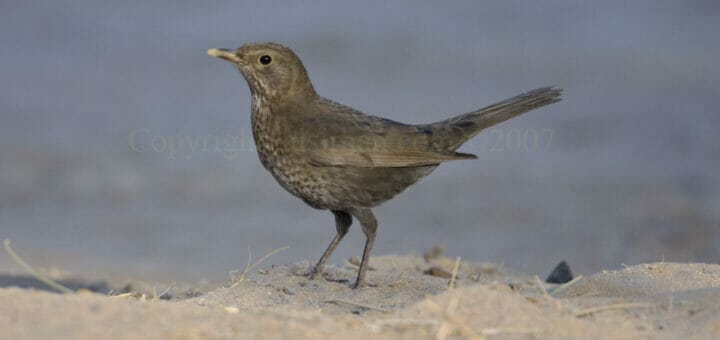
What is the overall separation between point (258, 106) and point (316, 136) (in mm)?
501

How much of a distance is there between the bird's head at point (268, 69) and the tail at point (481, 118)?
94 cm

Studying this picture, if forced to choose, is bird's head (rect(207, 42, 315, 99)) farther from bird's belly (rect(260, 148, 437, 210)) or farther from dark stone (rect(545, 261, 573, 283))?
dark stone (rect(545, 261, 573, 283))

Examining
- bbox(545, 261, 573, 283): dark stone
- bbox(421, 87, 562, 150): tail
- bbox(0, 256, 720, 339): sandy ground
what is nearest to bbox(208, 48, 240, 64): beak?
bbox(421, 87, 562, 150): tail

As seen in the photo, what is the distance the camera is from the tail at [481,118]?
7242 mm

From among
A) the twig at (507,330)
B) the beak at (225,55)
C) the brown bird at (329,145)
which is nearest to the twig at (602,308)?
the twig at (507,330)

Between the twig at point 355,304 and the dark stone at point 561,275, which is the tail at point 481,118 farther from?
the twig at point 355,304

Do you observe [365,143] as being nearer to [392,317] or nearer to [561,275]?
[561,275]

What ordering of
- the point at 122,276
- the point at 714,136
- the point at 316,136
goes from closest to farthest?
the point at 316,136, the point at 122,276, the point at 714,136

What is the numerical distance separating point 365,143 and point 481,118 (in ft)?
3.26

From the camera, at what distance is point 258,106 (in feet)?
22.8

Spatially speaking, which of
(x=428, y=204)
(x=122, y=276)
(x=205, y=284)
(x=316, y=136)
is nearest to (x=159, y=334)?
(x=316, y=136)

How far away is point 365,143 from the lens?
682 cm

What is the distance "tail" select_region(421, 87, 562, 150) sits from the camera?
724 cm

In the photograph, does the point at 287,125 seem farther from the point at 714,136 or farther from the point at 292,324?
the point at 714,136
